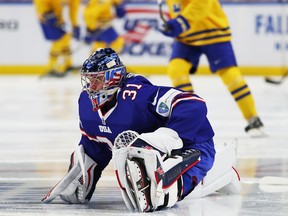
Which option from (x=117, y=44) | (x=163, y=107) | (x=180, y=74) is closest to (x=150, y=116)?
(x=163, y=107)

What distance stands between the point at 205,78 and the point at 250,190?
7.28 m

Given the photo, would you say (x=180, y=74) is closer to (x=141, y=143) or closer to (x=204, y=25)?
(x=204, y=25)

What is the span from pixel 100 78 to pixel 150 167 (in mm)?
489

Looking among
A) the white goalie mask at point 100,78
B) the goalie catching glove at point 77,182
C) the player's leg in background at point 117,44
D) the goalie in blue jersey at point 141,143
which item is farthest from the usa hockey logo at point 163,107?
the player's leg in background at point 117,44

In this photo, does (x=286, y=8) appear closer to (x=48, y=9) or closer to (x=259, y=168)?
(x=48, y=9)

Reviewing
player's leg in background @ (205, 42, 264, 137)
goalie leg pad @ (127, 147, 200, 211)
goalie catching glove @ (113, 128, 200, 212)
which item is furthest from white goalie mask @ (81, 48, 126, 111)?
player's leg in background @ (205, 42, 264, 137)

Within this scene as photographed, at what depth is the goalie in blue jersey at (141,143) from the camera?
3.60 metres

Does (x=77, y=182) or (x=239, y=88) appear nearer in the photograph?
(x=77, y=182)

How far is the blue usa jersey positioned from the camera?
12.3 ft

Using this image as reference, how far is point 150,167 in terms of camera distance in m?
3.57

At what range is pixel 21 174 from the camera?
16.1ft

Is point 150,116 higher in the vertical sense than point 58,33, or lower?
higher

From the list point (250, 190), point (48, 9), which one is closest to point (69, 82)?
point (48, 9)

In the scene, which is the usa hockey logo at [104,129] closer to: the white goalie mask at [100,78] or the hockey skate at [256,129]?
the white goalie mask at [100,78]
